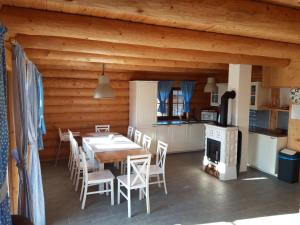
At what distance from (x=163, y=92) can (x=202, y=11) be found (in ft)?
17.5

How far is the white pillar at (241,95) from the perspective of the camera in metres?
5.39

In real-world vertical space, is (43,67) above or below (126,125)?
above

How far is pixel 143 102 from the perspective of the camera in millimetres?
6723

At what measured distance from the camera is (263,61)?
5148 mm

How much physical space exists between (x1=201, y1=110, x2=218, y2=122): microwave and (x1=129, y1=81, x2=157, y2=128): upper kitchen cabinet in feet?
6.08

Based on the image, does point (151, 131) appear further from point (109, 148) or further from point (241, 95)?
point (241, 95)

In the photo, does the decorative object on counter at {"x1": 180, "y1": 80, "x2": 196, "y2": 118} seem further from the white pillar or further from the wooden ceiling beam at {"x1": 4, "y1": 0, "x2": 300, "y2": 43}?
the wooden ceiling beam at {"x1": 4, "y1": 0, "x2": 300, "y2": 43}

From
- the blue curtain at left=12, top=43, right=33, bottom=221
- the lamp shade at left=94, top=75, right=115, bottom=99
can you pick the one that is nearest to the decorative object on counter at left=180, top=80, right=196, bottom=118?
the lamp shade at left=94, top=75, right=115, bottom=99

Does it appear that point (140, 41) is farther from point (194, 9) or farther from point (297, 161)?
point (297, 161)

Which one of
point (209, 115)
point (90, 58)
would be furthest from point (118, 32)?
point (209, 115)

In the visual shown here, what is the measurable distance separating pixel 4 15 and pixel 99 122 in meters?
4.76

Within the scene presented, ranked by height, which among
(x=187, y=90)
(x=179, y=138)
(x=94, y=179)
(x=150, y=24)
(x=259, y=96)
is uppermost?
(x=150, y=24)

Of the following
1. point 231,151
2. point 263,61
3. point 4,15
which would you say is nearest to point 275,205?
point 231,151

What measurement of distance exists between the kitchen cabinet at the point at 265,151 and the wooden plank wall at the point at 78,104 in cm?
344
